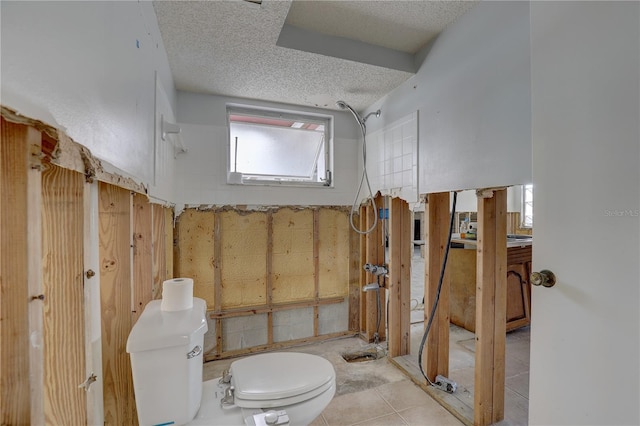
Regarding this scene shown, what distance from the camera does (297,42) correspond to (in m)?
1.82

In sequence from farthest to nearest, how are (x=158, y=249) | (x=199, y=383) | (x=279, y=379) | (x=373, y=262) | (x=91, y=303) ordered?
(x=373, y=262), (x=158, y=249), (x=279, y=379), (x=199, y=383), (x=91, y=303)

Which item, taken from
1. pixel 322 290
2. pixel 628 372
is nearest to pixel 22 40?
pixel 628 372

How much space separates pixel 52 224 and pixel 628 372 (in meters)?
1.46

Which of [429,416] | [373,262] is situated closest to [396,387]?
[429,416]

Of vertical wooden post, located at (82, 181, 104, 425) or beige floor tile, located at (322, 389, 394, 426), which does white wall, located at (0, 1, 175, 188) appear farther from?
beige floor tile, located at (322, 389, 394, 426)

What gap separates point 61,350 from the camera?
71cm

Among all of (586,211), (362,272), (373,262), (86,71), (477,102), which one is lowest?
(362,272)

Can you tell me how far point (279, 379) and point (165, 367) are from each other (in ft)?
1.69

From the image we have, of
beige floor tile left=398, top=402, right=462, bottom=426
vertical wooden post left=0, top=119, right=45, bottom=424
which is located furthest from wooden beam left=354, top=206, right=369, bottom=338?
vertical wooden post left=0, top=119, right=45, bottom=424

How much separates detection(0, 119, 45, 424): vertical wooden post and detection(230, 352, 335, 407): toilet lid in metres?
0.89

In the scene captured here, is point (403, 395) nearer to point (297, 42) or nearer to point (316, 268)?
point (316, 268)

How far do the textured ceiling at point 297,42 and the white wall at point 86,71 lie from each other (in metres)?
0.40

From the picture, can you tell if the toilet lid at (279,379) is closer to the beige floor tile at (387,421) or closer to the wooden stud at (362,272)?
the beige floor tile at (387,421)

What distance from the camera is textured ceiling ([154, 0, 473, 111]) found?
5.02 feet
